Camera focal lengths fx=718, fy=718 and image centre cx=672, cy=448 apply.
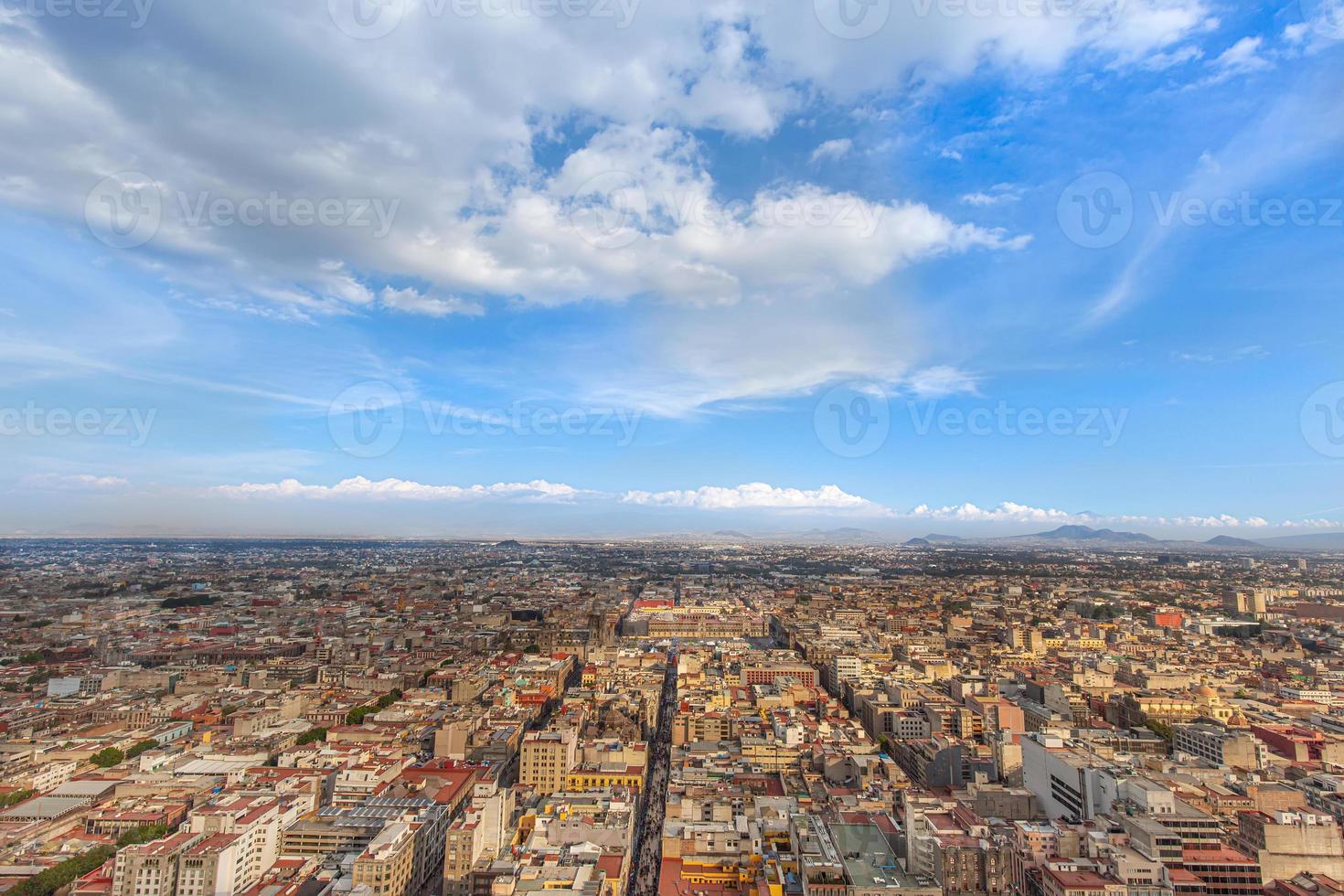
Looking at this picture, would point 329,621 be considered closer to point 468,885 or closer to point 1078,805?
point 468,885

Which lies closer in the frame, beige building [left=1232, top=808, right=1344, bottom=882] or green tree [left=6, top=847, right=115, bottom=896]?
green tree [left=6, top=847, right=115, bottom=896]

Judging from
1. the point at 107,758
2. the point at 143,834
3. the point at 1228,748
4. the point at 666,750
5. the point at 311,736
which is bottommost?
the point at 666,750

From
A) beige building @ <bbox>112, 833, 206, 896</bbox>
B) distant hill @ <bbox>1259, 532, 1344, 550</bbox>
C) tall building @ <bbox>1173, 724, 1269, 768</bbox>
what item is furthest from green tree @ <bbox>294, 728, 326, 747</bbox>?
distant hill @ <bbox>1259, 532, 1344, 550</bbox>

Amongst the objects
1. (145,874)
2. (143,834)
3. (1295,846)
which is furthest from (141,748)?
(1295,846)

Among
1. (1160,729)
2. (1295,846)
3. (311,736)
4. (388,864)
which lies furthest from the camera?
(1160,729)

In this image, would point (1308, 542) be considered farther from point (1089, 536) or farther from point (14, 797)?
point (14, 797)

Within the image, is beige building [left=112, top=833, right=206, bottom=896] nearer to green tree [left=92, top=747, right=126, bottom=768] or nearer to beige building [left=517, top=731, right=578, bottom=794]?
beige building [left=517, top=731, right=578, bottom=794]
